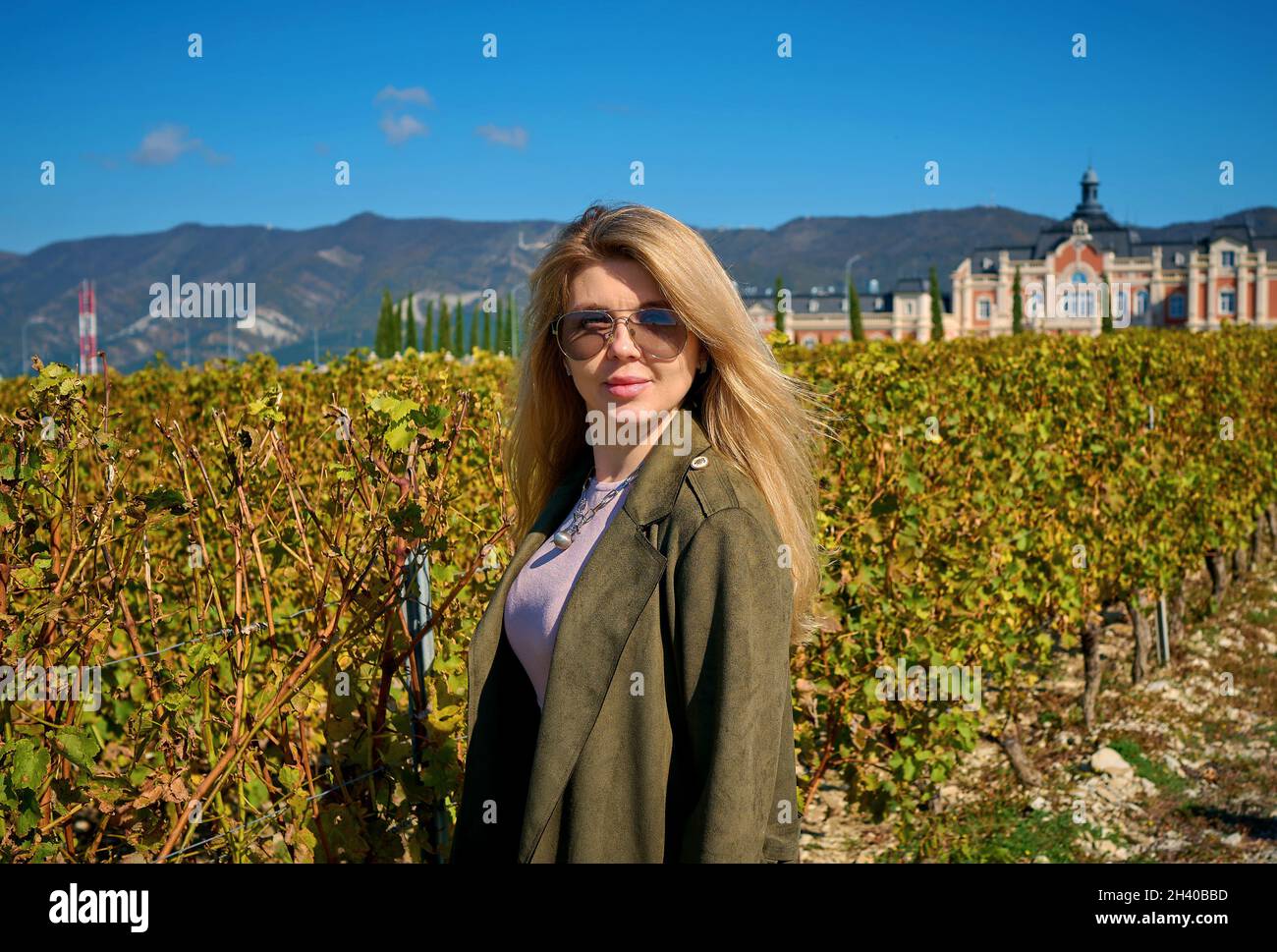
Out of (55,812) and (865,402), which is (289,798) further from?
(865,402)

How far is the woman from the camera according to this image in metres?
1.78

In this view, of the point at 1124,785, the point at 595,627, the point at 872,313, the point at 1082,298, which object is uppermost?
the point at 1082,298

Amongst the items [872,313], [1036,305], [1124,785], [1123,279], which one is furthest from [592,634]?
[1123,279]

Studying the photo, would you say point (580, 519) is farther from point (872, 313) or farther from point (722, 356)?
point (872, 313)

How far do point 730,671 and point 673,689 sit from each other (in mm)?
154

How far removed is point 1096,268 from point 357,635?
12108 cm

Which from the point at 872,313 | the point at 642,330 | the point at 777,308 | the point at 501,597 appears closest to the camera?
the point at 642,330

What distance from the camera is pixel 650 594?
184 centimetres

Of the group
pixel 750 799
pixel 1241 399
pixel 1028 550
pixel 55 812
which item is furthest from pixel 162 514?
pixel 1241 399

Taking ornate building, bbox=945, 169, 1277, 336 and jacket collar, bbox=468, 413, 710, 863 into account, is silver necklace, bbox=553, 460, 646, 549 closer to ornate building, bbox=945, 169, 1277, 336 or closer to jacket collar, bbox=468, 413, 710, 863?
jacket collar, bbox=468, 413, 710, 863

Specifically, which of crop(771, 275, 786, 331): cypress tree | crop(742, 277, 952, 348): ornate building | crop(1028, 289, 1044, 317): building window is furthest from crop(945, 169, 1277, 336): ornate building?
crop(771, 275, 786, 331): cypress tree

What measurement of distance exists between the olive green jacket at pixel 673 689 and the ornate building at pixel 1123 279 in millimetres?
102986

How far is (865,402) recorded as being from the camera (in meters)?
5.03

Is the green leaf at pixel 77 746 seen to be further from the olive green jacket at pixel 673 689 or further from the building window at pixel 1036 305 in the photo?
the building window at pixel 1036 305
